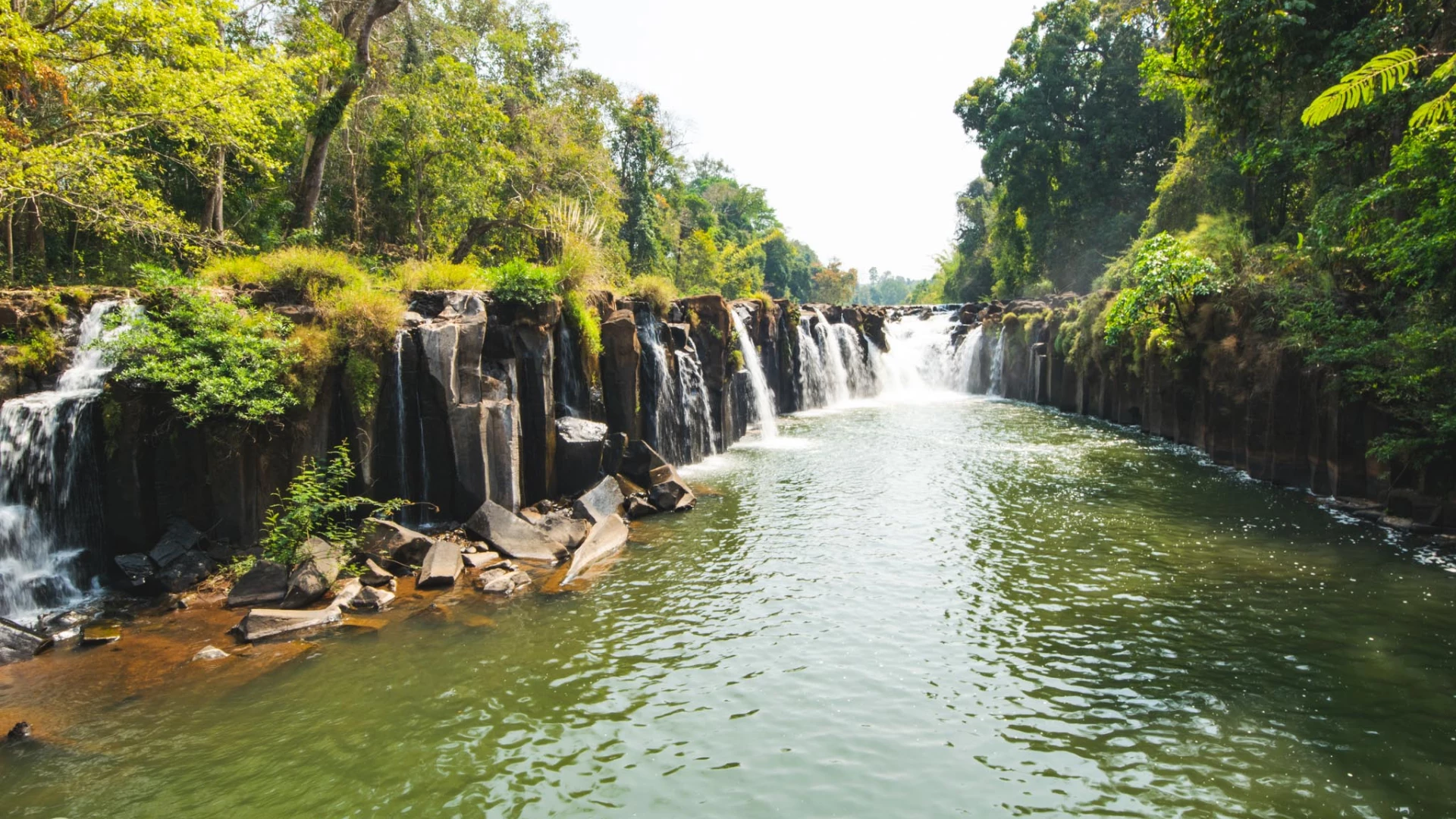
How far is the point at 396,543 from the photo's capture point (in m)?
11.1

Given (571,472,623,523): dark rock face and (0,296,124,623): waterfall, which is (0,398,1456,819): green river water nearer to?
(571,472,623,523): dark rock face

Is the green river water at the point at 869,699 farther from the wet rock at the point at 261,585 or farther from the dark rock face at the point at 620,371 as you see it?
the dark rock face at the point at 620,371

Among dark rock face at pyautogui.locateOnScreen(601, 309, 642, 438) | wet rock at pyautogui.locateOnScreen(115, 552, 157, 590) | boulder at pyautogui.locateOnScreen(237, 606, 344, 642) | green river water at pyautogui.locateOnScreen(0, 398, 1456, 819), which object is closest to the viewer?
green river water at pyautogui.locateOnScreen(0, 398, 1456, 819)

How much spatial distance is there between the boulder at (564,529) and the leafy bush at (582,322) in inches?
179

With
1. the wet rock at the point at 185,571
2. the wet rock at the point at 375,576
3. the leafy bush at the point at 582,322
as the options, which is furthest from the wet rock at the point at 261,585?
the leafy bush at the point at 582,322

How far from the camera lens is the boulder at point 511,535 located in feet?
38.2

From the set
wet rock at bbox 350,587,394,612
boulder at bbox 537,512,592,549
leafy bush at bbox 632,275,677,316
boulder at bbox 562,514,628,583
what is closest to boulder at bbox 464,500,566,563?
boulder at bbox 537,512,592,549

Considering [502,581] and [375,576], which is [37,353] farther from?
[502,581]

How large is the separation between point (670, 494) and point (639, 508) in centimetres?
75

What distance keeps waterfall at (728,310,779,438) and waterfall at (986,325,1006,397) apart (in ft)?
48.5

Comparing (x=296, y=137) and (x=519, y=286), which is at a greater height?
(x=296, y=137)

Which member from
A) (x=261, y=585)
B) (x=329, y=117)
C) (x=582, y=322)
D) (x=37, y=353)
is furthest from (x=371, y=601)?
(x=329, y=117)

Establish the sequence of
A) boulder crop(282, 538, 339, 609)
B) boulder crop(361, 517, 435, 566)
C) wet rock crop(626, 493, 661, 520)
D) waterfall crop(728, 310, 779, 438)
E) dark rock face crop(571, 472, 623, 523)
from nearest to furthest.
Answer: boulder crop(282, 538, 339, 609) → boulder crop(361, 517, 435, 566) → dark rock face crop(571, 472, 623, 523) → wet rock crop(626, 493, 661, 520) → waterfall crop(728, 310, 779, 438)

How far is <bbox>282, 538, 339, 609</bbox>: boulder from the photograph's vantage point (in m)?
9.47
